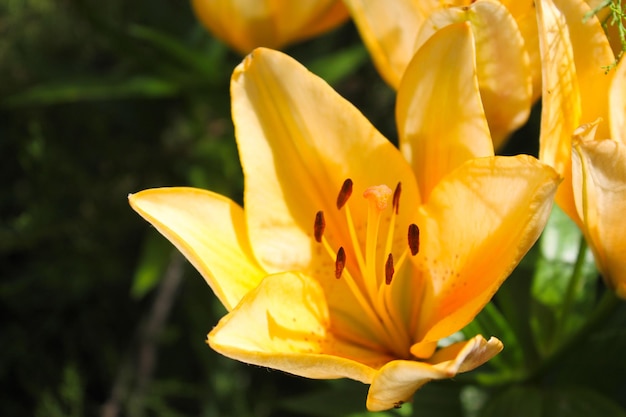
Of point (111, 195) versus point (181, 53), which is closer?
point (181, 53)

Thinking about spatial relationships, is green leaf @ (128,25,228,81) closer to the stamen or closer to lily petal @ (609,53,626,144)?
the stamen

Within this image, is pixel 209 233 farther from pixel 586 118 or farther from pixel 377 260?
pixel 586 118

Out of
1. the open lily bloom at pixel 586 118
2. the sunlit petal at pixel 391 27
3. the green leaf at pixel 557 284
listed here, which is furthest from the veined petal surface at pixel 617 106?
the green leaf at pixel 557 284

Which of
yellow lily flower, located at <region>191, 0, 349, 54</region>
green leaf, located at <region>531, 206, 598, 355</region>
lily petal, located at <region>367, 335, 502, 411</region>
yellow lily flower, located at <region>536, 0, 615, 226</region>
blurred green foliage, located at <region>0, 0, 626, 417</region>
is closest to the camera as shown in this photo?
lily petal, located at <region>367, 335, 502, 411</region>

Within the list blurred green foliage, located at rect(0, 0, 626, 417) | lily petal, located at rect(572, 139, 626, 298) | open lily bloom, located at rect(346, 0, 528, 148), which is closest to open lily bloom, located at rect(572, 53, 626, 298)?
lily petal, located at rect(572, 139, 626, 298)

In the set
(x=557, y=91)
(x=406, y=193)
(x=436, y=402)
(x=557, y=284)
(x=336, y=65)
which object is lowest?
(x=436, y=402)

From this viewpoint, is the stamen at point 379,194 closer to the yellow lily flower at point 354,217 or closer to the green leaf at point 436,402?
the yellow lily flower at point 354,217

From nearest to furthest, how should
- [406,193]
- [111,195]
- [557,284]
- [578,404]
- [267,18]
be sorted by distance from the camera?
[406,193] < [578,404] < [557,284] < [267,18] < [111,195]

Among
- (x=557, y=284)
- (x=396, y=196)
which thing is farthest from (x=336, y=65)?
(x=396, y=196)
